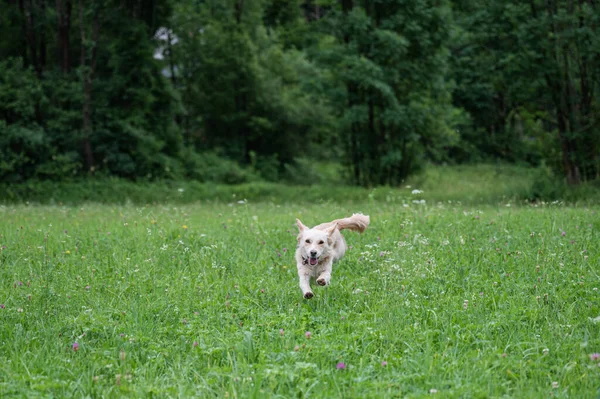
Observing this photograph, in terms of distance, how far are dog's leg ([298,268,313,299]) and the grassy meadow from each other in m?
0.15

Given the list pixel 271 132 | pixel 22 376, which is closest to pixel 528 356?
pixel 22 376

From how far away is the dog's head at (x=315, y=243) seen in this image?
21.6 ft

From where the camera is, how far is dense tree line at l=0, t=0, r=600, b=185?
1959cm

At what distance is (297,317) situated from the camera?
19.6ft

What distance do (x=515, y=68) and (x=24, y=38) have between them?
22.5 meters

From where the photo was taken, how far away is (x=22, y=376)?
4.58 metres

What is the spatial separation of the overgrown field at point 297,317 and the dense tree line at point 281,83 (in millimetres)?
11460

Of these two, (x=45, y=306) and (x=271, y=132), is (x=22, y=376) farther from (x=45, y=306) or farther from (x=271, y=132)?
(x=271, y=132)

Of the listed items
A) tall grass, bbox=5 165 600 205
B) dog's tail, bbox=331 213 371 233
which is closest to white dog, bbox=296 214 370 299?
dog's tail, bbox=331 213 371 233

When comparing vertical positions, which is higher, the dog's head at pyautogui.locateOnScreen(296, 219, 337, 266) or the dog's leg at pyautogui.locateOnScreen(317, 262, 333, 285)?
the dog's head at pyautogui.locateOnScreen(296, 219, 337, 266)

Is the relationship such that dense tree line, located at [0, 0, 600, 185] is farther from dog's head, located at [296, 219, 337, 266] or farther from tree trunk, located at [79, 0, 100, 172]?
dog's head, located at [296, 219, 337, 266]

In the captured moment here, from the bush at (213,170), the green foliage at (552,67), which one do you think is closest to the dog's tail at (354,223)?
the green foliage at (552,67)

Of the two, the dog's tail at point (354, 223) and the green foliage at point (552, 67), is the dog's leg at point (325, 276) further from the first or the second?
the green foliage at point (552, 67)

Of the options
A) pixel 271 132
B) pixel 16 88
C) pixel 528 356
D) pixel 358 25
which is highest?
pixel 358 25
